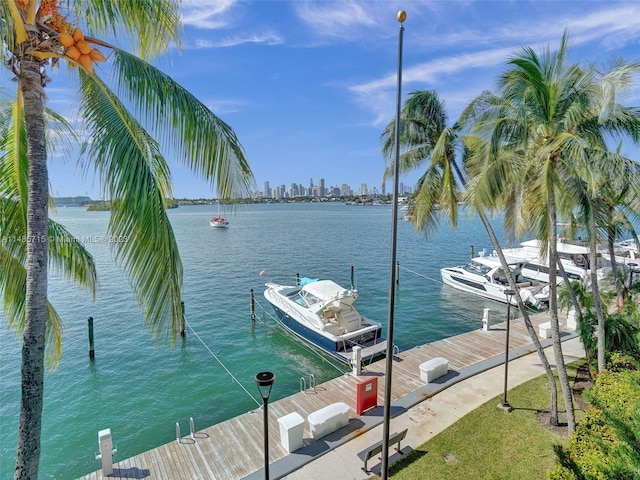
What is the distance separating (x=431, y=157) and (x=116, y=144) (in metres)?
8.66

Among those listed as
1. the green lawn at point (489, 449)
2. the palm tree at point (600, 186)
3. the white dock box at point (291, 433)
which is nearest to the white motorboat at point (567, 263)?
the palm tree at point (600, 186)

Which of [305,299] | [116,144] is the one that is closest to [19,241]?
[116,144]

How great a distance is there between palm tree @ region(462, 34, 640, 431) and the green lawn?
1.12m

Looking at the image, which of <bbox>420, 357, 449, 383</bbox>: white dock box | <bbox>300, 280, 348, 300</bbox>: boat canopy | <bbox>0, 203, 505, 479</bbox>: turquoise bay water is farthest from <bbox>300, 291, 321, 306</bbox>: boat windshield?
<bbox>420, 357, 449, 383</bbox>: white dock box

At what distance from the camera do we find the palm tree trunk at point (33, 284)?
3.61 m

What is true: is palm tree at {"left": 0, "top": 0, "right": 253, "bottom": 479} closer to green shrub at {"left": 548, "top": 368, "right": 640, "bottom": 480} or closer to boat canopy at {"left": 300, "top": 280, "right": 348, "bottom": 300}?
green shrub at {"left": 548, "top": 368, "right": 640, "bottom": 480}

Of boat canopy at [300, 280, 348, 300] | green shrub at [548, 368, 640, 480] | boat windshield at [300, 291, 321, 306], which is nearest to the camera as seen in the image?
green shrub at [548, 368, 640, 480]

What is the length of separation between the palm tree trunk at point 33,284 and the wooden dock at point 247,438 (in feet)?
17.3

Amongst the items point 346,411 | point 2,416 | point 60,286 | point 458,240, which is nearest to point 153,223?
point 346,411

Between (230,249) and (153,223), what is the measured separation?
46.6 m

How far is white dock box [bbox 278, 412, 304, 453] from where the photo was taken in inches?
332

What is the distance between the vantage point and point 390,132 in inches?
424

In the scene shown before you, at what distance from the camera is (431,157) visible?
10188 millimetres

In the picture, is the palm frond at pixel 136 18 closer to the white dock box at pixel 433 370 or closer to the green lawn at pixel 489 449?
the green lawn at pixel 489 449
